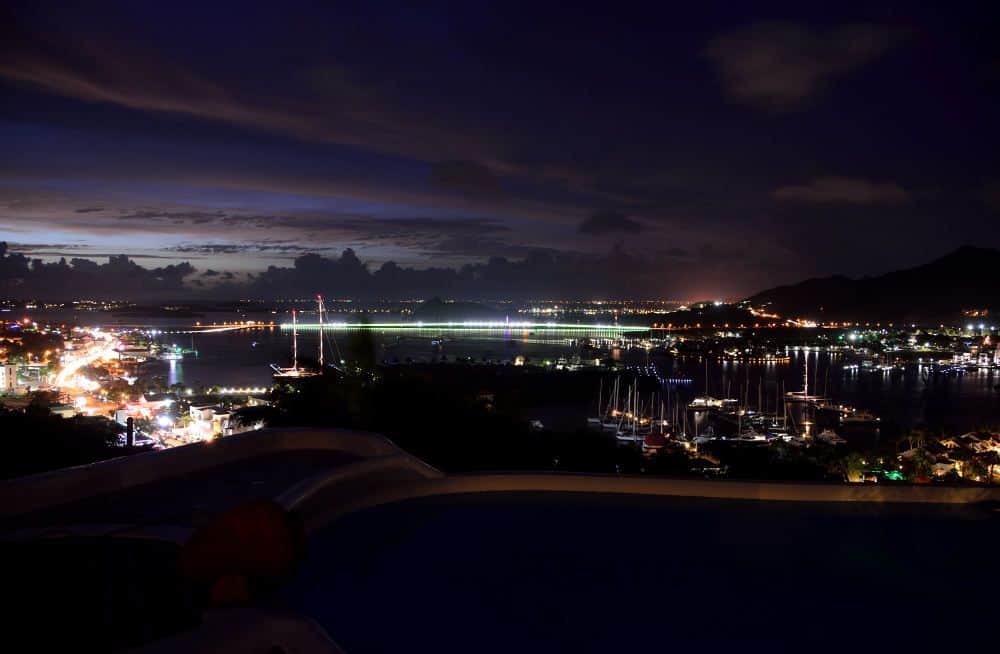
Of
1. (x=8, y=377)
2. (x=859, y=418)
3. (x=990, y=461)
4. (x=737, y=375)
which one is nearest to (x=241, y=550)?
(x=990, y=461)

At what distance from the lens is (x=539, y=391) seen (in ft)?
114

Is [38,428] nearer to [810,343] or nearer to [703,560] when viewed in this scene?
[703,560]

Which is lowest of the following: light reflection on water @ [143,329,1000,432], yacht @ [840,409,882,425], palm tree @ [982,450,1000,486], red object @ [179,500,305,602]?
yacht @ [840,409,882,425]

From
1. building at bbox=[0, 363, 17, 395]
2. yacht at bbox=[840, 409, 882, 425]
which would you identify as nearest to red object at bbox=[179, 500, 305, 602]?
building at bbox=[0, 363, 17, 395]

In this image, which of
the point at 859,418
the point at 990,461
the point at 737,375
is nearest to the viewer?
the point at 990,461

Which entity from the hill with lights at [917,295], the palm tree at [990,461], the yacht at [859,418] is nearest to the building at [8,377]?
the palm tree at [990,461]

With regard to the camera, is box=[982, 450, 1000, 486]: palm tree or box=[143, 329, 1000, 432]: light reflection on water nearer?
box=[982, 450, 1000, 486]: palm tree

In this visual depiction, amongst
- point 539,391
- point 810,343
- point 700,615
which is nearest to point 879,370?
point 810,343

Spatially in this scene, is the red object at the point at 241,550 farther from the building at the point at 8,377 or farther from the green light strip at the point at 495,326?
the green light strip at the point at 495,326

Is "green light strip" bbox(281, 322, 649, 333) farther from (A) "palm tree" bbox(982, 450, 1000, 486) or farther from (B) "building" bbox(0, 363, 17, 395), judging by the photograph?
(A) "palm tree" bbox(982, 450, 1000, 486)

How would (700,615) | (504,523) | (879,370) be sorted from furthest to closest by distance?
(879,370)
(504,523)
(700,615)

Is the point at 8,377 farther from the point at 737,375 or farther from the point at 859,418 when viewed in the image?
the point at 737,375

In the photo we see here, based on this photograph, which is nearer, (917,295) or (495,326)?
(917,295)

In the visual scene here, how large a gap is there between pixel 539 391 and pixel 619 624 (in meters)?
32.3
